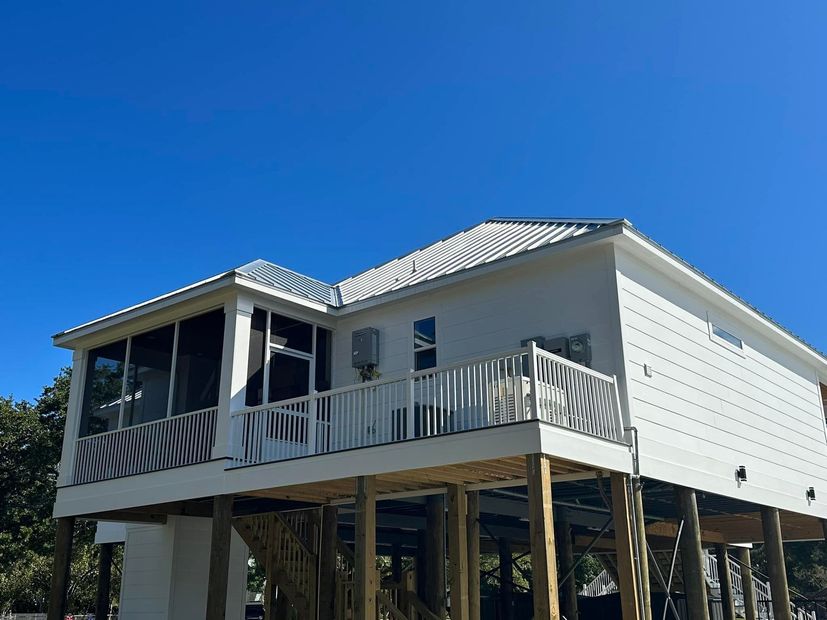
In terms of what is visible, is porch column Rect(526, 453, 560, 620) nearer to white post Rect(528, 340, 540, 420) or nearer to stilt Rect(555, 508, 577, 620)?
white post Rect(528, 340, 540, 420)

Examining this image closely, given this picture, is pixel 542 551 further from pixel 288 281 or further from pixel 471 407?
pixel 288 281

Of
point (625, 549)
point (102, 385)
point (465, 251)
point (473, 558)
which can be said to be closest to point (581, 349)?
point (625, 549)

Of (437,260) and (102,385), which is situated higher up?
(437,260)

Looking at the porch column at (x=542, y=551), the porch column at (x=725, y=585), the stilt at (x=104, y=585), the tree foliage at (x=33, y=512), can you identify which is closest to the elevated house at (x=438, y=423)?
the porch column at (x=542, y=551)

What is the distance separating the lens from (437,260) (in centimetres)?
1614

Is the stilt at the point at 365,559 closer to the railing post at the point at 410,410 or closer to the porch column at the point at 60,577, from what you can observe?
the railing post at the point at 410,410

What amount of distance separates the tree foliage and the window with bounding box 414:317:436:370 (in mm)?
21966

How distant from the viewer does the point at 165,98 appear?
763 inches

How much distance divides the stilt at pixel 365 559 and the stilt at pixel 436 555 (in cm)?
228

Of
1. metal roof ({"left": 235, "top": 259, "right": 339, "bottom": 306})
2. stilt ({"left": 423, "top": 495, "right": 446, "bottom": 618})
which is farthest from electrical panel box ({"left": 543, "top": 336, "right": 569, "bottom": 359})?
→ metal roof ({"left": 235, "top": 259, "right": 339, "bottom": 306})

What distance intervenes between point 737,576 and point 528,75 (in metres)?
18.6

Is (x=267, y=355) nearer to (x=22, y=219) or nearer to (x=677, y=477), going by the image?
(x=677, y=477)

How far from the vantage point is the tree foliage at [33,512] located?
3189 centimetres

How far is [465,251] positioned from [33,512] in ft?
85.6
